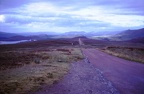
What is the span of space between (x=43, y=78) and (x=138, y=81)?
8.04 meters

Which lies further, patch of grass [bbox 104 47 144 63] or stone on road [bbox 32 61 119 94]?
patch of grass [bbox 104 47 144 63]

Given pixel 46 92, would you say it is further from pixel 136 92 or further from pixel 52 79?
pixel 136 92

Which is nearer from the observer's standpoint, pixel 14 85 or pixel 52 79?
pixel 14 85

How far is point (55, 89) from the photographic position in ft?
42.9

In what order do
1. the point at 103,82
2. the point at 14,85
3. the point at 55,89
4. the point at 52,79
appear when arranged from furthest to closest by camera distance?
1. the point at 52,79
2. the point at 103,82
3. the point at 14,85
4. the point at 55,89

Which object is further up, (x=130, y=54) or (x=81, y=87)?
(x=81, y=87)

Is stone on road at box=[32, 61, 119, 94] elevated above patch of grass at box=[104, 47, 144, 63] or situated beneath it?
elevated above

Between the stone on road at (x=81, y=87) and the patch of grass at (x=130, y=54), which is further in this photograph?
the patch of grass at (x=130, y=54)

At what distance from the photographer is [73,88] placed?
1325 cm

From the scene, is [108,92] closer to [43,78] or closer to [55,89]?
[55,89]

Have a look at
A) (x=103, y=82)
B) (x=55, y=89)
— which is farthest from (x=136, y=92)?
(x=55, y=89)

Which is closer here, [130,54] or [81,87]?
[81,87]

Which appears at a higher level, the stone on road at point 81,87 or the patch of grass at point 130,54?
the stone on road at point 81,87

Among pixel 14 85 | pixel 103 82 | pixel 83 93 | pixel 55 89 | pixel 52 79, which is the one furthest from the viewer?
pixel 52 79
